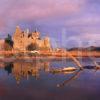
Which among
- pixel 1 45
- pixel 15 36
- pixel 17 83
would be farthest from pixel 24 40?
pixel 17 83

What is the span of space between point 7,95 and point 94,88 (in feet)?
21.0

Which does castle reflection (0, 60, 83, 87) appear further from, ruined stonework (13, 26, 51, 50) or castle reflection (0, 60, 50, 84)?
ruined stonework (13, 26, 51, 50)

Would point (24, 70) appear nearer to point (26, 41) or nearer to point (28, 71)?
point (28, 71)

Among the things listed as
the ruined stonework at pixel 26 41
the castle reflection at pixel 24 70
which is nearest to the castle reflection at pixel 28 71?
the castle reflection at pixel 24 70

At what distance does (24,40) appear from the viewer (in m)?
83.3

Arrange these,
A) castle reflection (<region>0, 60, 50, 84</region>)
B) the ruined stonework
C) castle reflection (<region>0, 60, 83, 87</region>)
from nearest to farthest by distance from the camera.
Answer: castle reflection (<region>0, 60, 83, 87</region>), castle reflection (<region>0, 60, 50, 84</region>), the ruined stonework

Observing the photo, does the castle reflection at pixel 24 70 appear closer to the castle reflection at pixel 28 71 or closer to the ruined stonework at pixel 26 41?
the castle reflection at pixel 28 71

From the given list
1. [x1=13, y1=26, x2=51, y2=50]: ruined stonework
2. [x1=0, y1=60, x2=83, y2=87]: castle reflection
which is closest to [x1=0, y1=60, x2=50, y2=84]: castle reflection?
[x1=0, y1=60, x2=83, y2=87]: castle reflection

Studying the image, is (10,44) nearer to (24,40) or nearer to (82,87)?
(24,40)

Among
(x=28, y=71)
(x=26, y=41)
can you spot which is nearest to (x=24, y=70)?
(x=28, y=71)

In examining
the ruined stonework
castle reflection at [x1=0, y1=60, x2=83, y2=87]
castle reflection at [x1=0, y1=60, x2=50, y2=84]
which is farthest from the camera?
the ruined stonework

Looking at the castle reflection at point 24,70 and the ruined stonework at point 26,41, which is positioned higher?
the ruined stonework at point 26,41

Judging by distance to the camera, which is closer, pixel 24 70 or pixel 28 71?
pixel 28 71

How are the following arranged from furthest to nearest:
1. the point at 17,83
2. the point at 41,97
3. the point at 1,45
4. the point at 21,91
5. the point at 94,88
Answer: the point at 1,45 → the point at 17,83 → the point at 94,88 → the point at 21,91 → the point at 41,97
